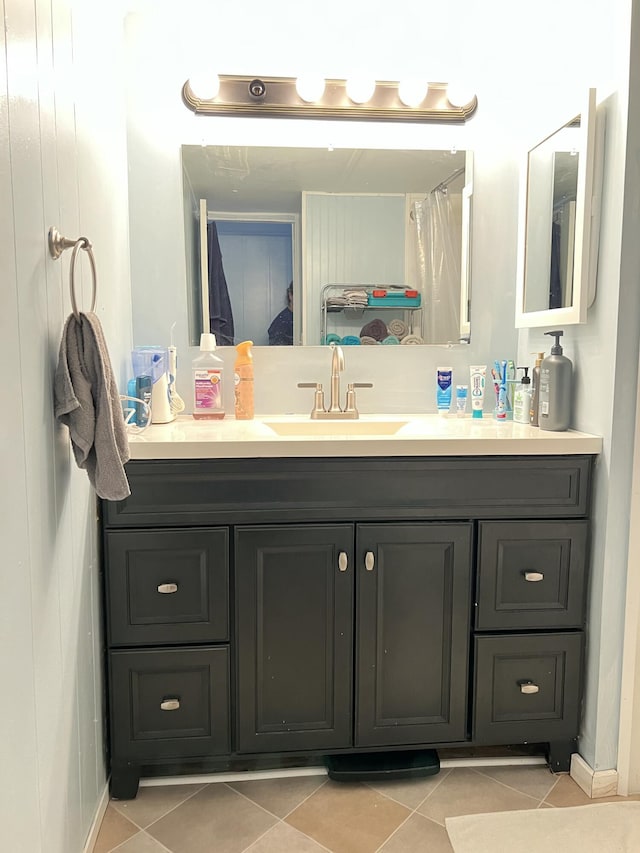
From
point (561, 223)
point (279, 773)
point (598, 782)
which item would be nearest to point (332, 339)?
point (561, 223)

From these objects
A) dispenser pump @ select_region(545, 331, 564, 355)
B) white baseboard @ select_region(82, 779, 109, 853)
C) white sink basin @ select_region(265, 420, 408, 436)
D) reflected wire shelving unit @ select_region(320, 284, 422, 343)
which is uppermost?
reflected wire shelving unit @ select_region(320, 284, 422, 343)

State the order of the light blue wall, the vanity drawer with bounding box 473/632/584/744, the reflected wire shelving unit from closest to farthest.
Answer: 1. the light blue wall
2. the vanity drawer with bounding box 473/632/584/744
3. the reflected wire shelving unit

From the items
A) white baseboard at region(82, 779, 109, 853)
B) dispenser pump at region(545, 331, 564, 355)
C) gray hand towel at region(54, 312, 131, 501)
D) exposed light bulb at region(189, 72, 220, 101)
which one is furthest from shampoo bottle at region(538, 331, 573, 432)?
white baseboard at region(82, 779, 109, 853)

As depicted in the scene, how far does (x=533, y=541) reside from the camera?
5.57ft

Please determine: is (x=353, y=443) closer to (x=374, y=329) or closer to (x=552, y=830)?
(x=374, y=329)

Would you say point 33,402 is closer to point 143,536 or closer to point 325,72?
point 143,536

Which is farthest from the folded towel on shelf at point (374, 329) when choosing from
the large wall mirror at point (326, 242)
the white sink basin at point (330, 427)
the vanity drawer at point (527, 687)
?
the vanity drawer at point (527, 687)

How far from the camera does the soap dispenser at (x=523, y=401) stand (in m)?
1.96

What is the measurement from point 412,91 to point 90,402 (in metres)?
1.44

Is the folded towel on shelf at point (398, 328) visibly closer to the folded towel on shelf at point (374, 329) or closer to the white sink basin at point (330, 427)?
the folded towel on shelf at point (374, 329)

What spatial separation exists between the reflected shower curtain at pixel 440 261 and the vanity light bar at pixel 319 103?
248mm

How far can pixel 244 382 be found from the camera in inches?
81.3

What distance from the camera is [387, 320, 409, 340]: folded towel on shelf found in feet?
7.07

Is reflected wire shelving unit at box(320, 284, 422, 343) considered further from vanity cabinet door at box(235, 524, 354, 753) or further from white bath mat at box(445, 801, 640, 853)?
white bath mat at box(445, 801, 640, 853)
